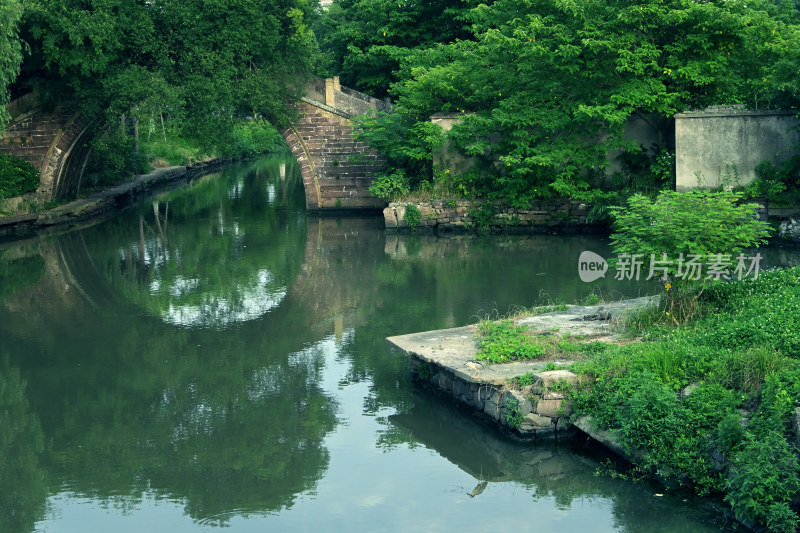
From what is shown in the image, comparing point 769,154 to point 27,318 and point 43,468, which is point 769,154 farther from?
point 43,468

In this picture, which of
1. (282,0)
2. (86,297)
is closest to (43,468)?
(86,297)

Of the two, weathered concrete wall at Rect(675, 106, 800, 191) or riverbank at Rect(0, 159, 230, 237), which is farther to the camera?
riverbank at Rect(0, 159, 230, 237)

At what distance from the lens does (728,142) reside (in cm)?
1898

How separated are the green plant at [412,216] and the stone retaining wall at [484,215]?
0.02 meters

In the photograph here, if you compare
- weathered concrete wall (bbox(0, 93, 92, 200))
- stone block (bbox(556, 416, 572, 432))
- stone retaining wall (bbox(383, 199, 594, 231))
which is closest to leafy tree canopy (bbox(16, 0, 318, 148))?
weathered concrete wall (bbox(0, 93, 92, 200))

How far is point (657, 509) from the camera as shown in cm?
734

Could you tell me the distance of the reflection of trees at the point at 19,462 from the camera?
7605 mm

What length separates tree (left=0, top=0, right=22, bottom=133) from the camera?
18922 mm

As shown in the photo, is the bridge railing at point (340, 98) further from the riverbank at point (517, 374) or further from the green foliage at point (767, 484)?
the green foliage at point (767, 484)

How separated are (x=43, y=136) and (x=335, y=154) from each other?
24.0ft

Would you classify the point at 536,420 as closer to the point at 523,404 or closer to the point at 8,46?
the point at 523,404

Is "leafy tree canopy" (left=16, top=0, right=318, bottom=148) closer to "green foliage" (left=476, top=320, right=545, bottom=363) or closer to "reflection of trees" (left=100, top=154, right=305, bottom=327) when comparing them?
"reflection of trees" (left=100, top=154, right=305, bottom=327)

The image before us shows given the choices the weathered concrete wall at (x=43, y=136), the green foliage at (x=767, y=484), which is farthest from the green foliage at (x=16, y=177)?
the green foliage at (x=767, y=484)

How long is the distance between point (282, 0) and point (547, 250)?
9.95 metres
